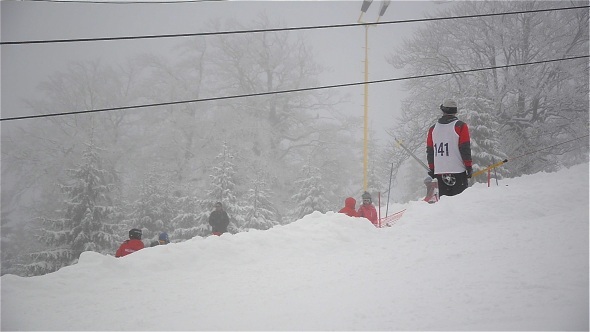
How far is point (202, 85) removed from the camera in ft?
95.1

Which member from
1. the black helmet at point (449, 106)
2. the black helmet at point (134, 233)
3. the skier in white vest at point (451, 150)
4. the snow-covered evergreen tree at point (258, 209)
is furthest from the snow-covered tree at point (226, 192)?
the black helmet at point (449, 106)

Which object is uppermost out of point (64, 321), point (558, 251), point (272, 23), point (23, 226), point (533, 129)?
point (272, 23)

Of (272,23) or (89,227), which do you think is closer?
(89,227)

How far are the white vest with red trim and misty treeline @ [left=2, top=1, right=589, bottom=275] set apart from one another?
8350mm

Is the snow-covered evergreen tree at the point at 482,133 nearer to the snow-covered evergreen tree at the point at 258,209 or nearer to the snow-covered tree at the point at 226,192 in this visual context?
the snow-covered evergreen tree at the point at 258,209

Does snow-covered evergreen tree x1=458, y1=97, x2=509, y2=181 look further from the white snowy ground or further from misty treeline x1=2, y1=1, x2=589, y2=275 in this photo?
the white snowy ground

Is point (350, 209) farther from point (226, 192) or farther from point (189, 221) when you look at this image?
point (189, 221)

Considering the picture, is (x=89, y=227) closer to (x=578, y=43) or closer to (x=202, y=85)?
(x=202, y=85)

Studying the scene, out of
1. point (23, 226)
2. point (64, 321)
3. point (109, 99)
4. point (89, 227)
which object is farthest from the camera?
point (109, 99)

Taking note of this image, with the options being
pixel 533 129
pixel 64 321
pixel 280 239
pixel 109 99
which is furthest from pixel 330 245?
pixel 109 99

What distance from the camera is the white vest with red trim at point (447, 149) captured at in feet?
21.4

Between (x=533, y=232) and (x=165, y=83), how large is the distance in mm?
27244

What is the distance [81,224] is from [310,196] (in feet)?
36.1

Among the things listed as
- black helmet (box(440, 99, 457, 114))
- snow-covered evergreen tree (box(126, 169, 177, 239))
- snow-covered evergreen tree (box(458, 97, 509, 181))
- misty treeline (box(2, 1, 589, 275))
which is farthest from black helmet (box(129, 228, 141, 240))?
snow-covered evergreen tree (box(458, 97, 509, 181))
